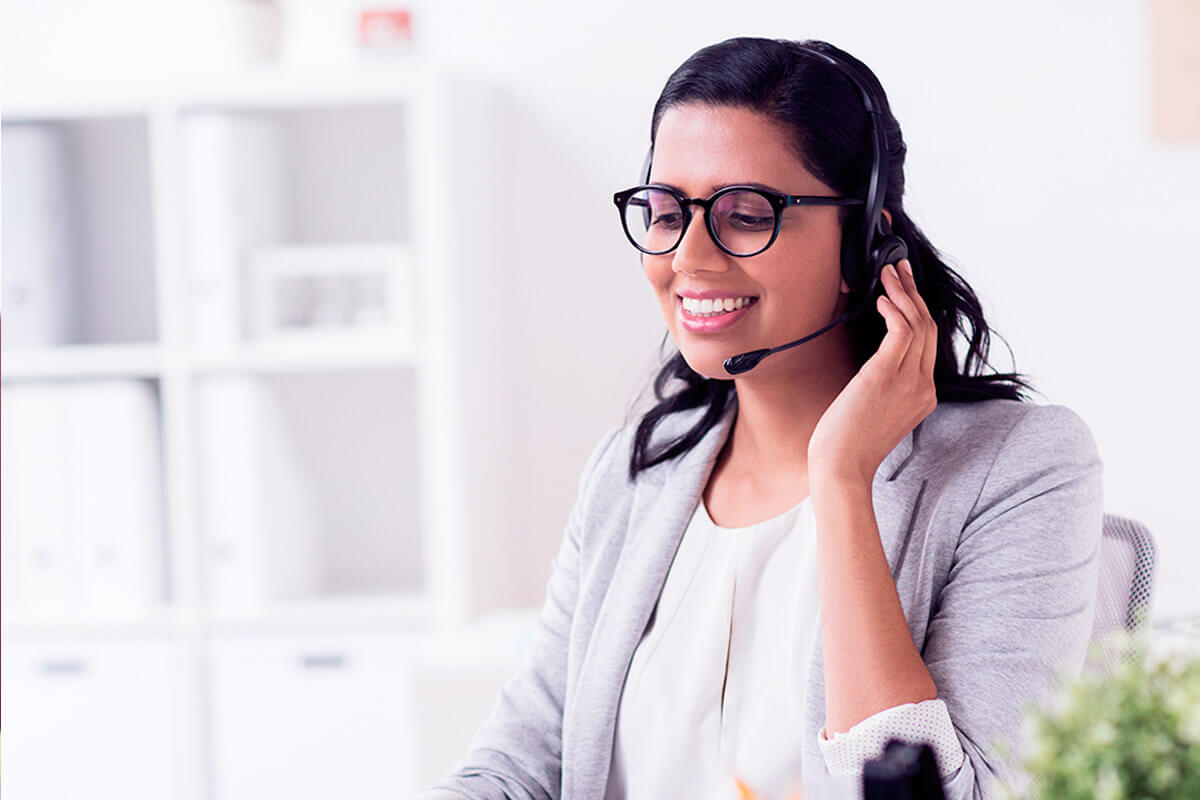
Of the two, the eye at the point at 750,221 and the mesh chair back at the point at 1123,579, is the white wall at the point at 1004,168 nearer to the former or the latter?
the mesh chair back at the point at 1123,579

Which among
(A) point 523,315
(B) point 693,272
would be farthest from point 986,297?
(B) point 693,272

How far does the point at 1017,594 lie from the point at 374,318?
4.99 feet

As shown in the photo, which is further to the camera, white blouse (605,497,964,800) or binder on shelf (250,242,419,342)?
binder on shelf (250,242,419,342)

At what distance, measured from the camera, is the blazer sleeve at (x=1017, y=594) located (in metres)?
0.97

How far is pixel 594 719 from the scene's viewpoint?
1172mm

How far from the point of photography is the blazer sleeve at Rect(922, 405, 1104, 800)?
966 mm

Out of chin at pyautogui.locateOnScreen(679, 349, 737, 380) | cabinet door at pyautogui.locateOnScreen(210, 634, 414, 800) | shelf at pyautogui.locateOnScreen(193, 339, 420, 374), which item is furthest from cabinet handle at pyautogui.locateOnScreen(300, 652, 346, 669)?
chin at pyautogui.locateOnScreen(679, 349, 737, 380)

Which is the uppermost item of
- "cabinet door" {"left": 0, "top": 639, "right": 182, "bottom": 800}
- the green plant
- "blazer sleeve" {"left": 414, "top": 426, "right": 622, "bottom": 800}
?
the green plant

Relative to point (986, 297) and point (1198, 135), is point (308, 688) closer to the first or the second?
point (986, 297)

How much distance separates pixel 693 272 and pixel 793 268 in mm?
95

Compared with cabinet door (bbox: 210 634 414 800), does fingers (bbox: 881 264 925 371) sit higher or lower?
higher

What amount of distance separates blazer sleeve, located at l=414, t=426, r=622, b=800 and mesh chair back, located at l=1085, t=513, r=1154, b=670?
0.53m

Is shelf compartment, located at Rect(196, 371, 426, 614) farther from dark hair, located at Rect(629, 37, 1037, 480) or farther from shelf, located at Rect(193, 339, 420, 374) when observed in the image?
dark hair, located at Rect(629, 37, 1037, 480)

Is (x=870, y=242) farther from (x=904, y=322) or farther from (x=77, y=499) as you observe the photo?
(x=77, y=499)
